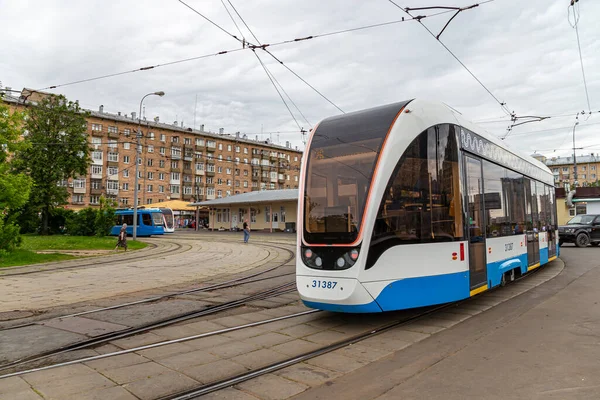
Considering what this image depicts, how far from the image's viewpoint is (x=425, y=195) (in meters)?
6.27

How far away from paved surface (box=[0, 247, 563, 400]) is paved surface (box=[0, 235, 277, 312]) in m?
4.25

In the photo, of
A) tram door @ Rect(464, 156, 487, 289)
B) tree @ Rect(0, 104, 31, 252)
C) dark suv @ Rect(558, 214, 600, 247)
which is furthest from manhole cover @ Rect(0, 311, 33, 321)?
dark suv @ Rect(558, 214, 600, 247)

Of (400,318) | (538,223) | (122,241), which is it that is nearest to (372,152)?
(400,318)

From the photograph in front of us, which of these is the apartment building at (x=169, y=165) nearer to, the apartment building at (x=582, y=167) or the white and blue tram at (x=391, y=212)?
the white and blue tram at (x=391, y=212)

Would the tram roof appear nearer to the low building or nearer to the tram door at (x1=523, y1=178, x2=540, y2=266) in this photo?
the low building

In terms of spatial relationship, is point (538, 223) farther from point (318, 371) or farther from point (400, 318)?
point (318, 371)

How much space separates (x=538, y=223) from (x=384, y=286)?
783cm

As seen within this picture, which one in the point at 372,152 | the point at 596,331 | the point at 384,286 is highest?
the point at 372,152

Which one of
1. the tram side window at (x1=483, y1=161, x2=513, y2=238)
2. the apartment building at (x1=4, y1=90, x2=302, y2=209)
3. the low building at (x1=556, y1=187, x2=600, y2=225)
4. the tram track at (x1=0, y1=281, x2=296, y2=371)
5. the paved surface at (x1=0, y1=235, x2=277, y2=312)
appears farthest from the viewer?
the apartment building at (x1=4, y1=90, x2=302, y2=209)

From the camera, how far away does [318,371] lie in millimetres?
4477

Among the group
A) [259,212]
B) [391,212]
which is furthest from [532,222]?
[259,212]

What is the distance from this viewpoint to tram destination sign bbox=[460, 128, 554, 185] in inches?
296

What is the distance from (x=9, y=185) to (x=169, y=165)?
63.8 meters

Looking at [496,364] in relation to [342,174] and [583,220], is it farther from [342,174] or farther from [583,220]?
[583,220]
